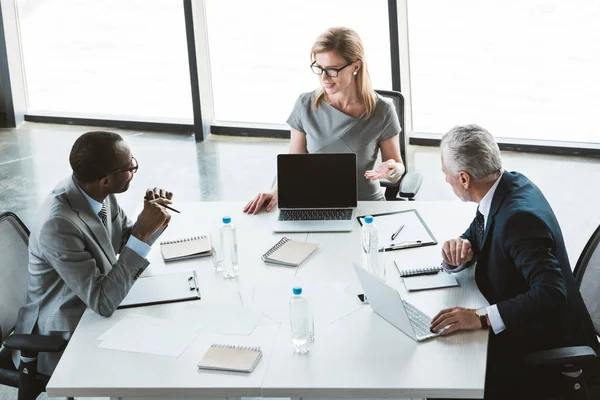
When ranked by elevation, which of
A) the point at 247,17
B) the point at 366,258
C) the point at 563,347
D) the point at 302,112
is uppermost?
the point at 247,17

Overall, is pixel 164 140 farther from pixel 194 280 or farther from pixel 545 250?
pixel 545 250

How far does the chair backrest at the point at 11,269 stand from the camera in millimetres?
3342

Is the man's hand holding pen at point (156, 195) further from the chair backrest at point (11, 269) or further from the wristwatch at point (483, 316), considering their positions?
the wristwatch at point (483, 316)

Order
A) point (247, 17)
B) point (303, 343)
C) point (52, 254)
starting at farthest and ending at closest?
point (247, 17)
point (52, 254)
point (303, 343)

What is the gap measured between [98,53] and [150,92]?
0.69 meters

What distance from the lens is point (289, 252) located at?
3566 millimetres

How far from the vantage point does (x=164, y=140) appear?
7.91 meters

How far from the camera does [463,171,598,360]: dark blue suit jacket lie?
2.84 meters

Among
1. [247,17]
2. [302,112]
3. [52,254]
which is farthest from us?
[247,17]

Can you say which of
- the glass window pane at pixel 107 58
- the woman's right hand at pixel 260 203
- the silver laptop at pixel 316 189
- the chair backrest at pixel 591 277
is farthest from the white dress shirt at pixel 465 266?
the glass window pane at pixel 107 58

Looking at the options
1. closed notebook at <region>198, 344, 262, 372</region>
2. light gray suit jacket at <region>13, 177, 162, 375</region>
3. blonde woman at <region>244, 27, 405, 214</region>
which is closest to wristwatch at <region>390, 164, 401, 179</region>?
blonde woman at <region>244, 27, 405, 214</region>

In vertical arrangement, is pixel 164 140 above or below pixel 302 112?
below

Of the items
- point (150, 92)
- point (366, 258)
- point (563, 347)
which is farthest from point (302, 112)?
point (150, 92)

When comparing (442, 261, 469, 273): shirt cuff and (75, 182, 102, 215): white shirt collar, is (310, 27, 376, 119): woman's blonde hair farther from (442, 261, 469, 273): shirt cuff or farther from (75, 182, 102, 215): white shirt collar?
(75, 182, 102, 215): white shirt collar
